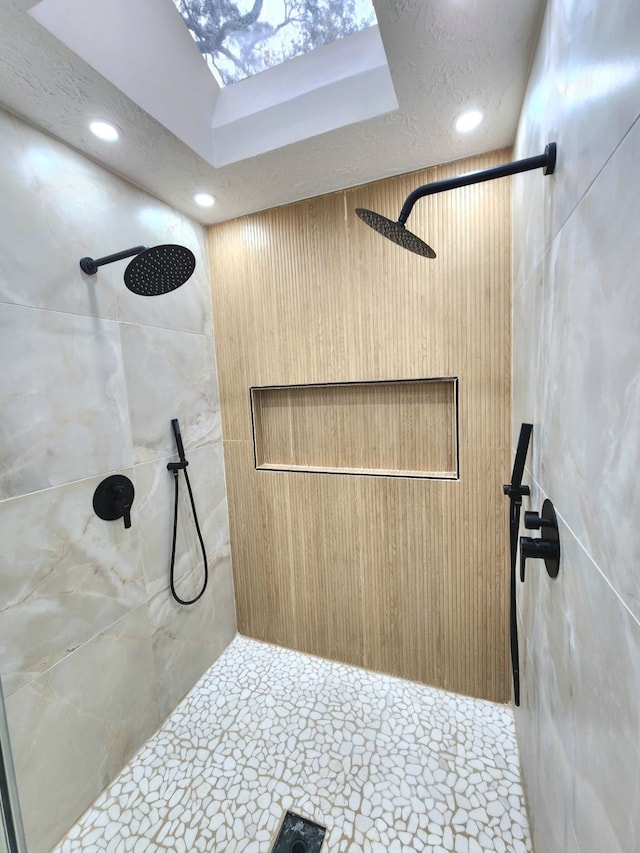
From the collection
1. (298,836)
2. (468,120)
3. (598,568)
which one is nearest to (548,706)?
(598,568)

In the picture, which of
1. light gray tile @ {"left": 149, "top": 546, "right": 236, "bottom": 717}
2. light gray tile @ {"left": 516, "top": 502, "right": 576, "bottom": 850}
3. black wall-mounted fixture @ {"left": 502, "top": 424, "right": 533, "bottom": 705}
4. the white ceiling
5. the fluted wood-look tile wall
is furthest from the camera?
light gray tile @ {"left": 149, "top": 546, "right": 236, "bottom": 717}

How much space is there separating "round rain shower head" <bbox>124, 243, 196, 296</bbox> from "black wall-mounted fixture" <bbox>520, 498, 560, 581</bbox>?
46.5 inches

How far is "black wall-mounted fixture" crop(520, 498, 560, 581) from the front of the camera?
0.71m

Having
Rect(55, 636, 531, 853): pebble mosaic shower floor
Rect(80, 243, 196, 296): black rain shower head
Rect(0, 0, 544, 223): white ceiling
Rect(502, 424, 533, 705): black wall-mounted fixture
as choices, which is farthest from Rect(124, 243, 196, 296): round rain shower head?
Rect(55, 636, 531, 853): pebble mosaic shower floor

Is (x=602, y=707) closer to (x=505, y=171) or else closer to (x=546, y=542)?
(x=546, y=542)

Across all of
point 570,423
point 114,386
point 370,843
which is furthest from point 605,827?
point 114,386

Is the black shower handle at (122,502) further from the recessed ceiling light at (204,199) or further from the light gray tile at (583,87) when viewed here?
the light gray tile at (583,87)

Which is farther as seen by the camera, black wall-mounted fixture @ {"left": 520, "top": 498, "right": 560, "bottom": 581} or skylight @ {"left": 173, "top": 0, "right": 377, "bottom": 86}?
skylight @ {"left": 173, "top": 0, "right": 377, "bottom": 86}

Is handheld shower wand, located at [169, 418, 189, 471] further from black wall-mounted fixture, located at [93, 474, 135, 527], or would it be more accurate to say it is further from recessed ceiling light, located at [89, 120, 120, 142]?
recessed ceiling light, located at [89, 120, 120, 142]

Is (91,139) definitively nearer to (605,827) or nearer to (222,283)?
(222,283)

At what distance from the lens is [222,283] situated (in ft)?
5.74

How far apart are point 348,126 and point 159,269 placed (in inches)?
31.0

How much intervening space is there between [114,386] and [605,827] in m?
1.62

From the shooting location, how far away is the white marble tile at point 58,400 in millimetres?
1003
